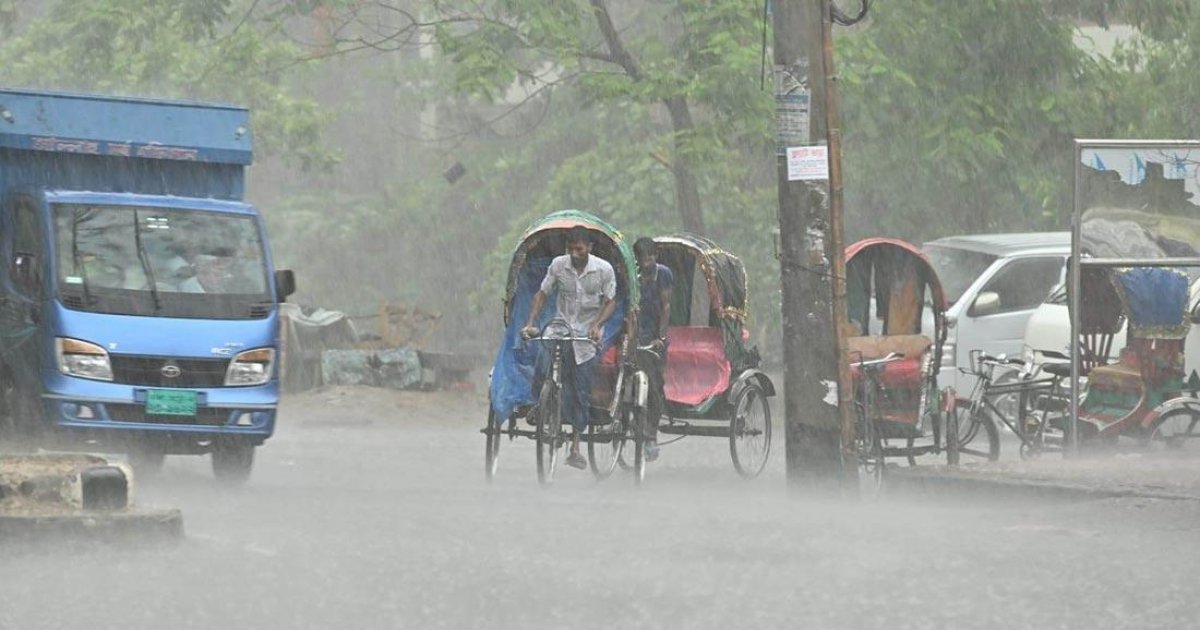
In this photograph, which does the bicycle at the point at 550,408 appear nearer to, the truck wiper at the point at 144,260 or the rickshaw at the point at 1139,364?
the truck wiper at the point at 144,260

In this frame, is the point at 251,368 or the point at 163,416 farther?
the point at 251,368

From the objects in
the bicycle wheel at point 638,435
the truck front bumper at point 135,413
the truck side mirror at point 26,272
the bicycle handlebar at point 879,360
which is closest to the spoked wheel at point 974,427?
the bicycle handlebar at point 879,360

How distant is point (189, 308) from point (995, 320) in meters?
9.48

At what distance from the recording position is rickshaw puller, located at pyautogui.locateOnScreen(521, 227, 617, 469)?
15.3m

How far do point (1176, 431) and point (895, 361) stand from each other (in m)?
2.72

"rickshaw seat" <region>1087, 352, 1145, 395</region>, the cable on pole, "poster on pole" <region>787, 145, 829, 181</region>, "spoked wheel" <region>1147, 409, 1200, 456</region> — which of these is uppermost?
the cable on pole

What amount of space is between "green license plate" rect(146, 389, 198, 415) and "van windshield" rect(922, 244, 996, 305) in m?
9.46

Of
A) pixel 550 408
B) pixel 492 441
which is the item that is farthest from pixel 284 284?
pixel 550 408

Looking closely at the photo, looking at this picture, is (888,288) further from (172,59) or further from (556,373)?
(172,59)

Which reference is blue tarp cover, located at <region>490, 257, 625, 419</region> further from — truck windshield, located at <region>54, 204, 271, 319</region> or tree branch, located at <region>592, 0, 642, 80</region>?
tree branch, located at <region>592, 0, 642, 80</region>

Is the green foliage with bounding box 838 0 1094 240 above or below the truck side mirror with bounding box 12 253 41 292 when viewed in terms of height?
above

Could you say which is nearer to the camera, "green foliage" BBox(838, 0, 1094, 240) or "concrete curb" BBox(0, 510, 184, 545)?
"concrete curb" BBox(0, 510, 184, 545)

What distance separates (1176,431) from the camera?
16.8 m

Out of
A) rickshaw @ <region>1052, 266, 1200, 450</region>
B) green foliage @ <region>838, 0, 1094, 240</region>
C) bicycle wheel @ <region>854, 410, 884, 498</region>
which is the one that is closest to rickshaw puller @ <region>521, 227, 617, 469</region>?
bicycle wheel @ <region>854, 410, 884, 498</region>
